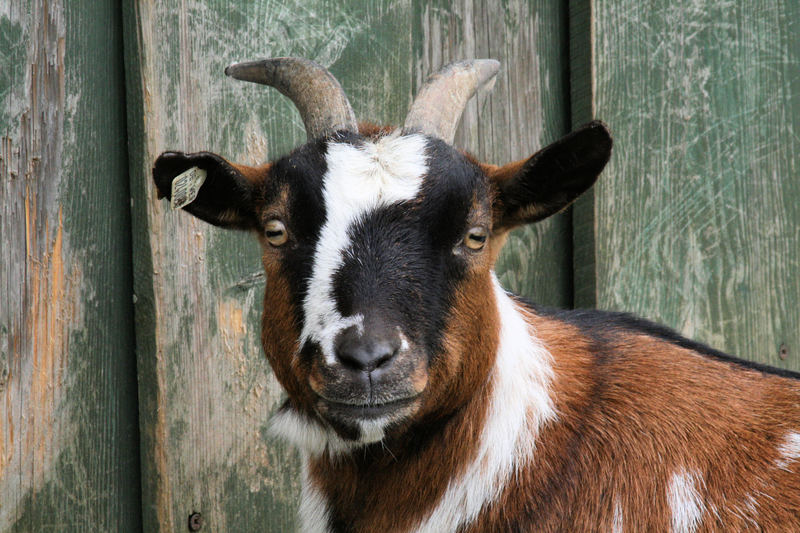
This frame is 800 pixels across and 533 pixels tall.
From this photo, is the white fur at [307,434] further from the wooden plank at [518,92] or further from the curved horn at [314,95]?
the wooden plank at [518,92]

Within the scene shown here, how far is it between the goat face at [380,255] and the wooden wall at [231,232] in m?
0.77

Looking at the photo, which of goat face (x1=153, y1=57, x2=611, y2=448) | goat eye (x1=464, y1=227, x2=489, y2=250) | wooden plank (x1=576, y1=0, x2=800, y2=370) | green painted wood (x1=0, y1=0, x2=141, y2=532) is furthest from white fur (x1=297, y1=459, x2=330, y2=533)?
wooden plank (x1=576, y1=0, x2=800, y2=370)

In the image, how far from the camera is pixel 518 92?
477 cm

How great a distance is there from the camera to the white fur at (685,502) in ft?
10.2

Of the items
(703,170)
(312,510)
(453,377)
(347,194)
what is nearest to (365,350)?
(453,377)

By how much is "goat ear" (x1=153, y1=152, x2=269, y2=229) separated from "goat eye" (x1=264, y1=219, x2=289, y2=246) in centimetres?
21

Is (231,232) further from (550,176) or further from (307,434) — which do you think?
(550,176)

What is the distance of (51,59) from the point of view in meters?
3.69

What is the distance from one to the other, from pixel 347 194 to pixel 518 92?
79.4 inches

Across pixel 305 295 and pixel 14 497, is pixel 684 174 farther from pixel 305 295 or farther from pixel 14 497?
pixel 14 497

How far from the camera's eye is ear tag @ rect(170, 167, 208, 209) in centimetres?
311

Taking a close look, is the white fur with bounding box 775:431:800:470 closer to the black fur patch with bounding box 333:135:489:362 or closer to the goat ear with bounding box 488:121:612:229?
the goat ear with bounding box 488:121:612:229

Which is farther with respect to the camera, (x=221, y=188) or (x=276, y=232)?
(x=221, y=188)

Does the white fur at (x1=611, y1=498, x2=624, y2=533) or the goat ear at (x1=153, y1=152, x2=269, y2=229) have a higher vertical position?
the goat ear at (x1=153, y1=152, x2=269, y2=229)
